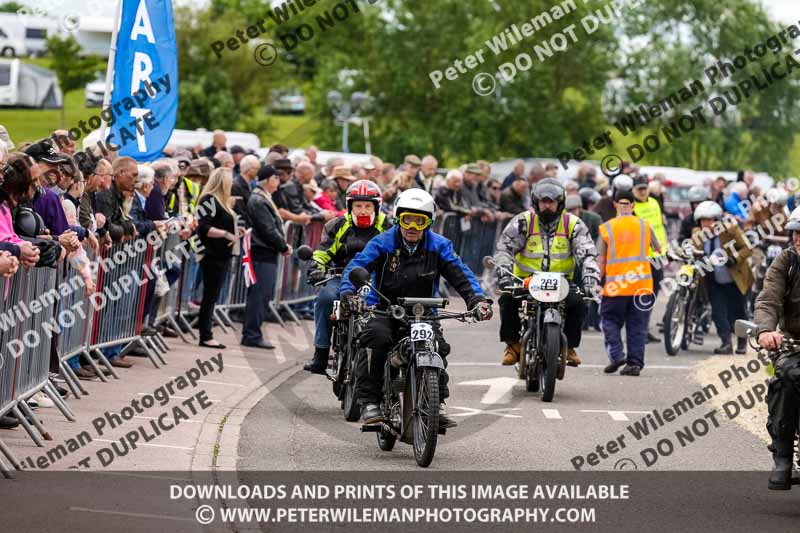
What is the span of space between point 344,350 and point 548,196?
2915 millimetres

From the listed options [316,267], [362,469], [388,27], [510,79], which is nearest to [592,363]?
[316,267]

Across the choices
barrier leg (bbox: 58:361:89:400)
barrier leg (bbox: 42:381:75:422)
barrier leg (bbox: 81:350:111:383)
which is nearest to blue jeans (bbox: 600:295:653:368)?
barrier leg (bbox: 81:350:111:383)

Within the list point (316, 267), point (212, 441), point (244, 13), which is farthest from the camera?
point (244, 13)

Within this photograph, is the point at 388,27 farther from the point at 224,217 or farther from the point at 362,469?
the point at 362,469

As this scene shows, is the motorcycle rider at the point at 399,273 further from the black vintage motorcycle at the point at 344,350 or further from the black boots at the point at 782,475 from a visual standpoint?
the black boots at the point at 782,475

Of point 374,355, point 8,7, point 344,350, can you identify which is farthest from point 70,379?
point 8,7

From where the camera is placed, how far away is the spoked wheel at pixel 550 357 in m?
14.2

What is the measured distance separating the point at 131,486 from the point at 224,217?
798 centimetres

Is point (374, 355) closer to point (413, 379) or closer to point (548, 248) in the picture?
point (413, 379)

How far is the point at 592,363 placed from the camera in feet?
59.9

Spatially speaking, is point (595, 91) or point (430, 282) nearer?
point (430, 282)

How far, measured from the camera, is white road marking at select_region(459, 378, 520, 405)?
14477 mm

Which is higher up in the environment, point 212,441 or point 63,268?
point 63,268

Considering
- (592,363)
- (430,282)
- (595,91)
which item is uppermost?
(595,91)
